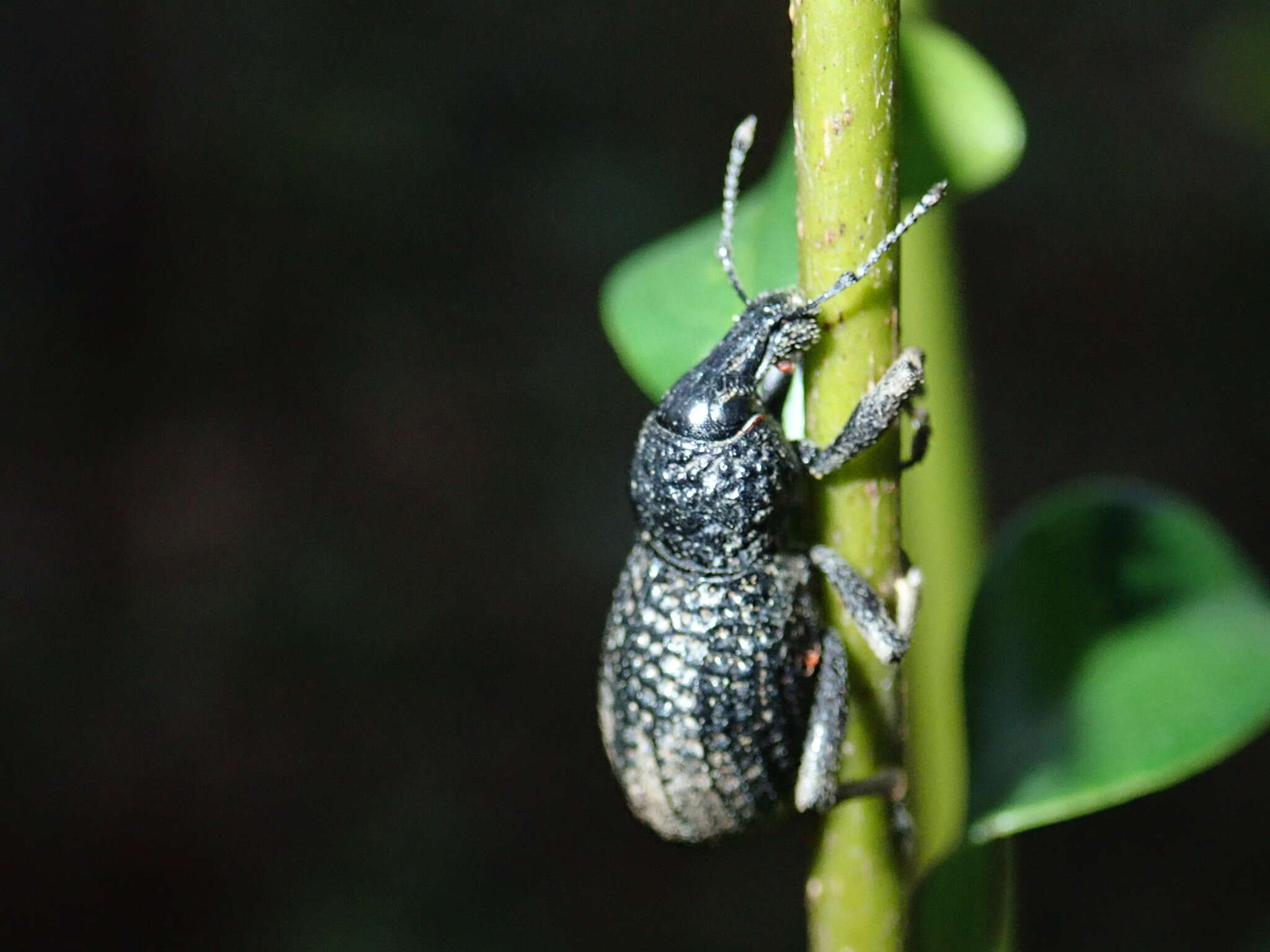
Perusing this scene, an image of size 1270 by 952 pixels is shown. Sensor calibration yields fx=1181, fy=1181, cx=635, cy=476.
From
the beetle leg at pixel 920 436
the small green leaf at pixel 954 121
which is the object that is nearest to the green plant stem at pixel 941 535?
the beetle leg at pixel 920 436

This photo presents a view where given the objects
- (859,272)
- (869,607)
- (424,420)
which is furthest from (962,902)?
(424,420)

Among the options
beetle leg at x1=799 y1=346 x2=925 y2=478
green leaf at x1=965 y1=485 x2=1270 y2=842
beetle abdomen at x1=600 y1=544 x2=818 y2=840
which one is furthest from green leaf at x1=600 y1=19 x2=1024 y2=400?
green leaf at x1=965 y1=485 x2=1270 y2=842

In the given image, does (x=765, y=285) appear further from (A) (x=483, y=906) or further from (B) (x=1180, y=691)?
(A) (x=483, y=906)

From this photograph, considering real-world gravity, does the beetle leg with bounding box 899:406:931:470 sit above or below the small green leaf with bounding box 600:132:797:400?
below

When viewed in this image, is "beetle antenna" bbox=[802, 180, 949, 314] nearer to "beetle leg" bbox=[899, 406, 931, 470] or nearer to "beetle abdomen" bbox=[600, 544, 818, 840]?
"beetle leg" bbox=[899, 406, 931, 470]

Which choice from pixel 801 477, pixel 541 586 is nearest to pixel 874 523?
pixel 801 477
